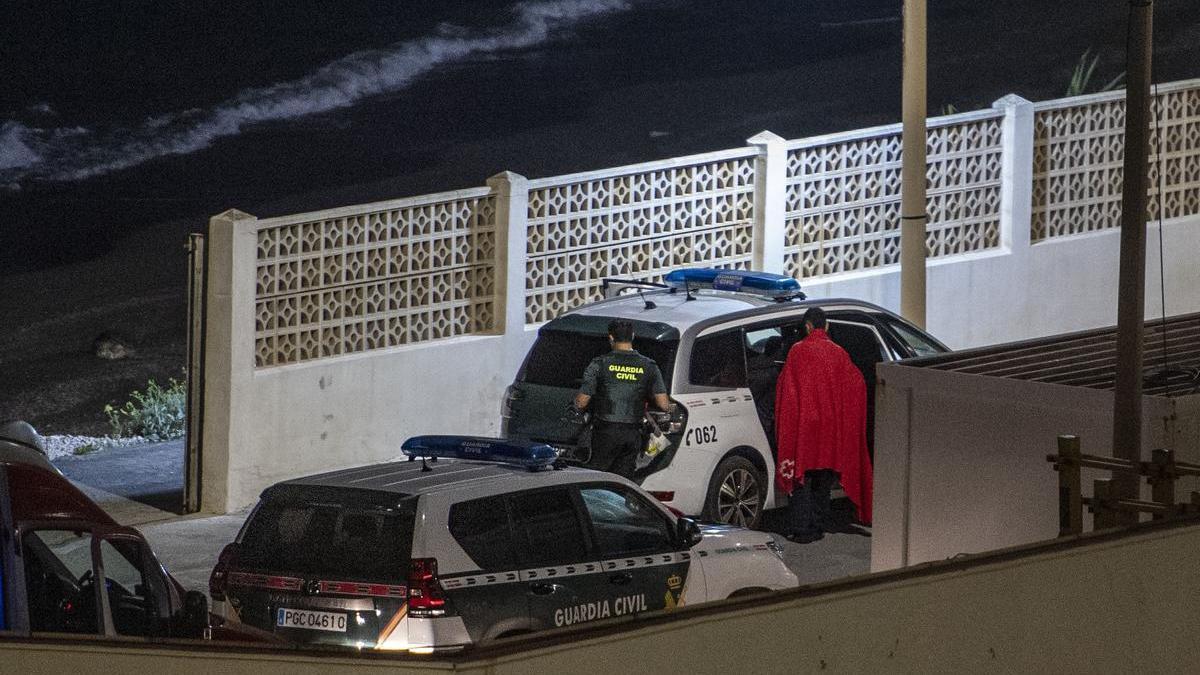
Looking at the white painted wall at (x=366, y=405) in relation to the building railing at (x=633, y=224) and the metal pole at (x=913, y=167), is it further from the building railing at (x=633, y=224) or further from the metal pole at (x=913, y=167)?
the metal pole at (x=913, y=167)

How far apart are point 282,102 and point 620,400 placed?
596 inches

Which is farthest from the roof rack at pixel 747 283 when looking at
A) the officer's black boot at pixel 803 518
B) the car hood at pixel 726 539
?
the car hood at pixel 726 539

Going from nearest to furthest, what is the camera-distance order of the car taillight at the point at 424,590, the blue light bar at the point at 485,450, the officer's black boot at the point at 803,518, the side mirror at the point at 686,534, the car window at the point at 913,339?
1. the car taillight at the point at 424,590
2. the blue light bar at the point at 485,450
3. the side mirror at the point at 686,534
4. the officer's black boot at the point at 803,518
5. the car window at the point at 913,339

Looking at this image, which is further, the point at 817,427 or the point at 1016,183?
the point at 1016,183

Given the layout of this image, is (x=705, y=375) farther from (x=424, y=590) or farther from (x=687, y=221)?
(x=424, y=590)

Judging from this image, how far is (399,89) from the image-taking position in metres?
27.6

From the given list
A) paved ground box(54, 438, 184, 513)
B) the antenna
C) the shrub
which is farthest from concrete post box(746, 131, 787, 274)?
paved ground box(54, 438, 184, 513)

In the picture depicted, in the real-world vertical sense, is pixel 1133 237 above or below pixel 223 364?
above

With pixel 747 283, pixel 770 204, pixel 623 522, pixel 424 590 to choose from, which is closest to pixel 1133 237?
pixel 623 522

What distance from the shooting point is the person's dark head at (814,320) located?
42.5 feet

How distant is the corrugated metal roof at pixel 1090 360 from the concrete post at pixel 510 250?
16.8 ft

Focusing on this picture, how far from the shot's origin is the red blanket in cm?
1284

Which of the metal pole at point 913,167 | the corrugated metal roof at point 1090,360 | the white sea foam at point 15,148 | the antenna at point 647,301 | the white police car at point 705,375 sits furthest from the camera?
the white sea foam at point 15,148

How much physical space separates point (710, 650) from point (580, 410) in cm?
609
